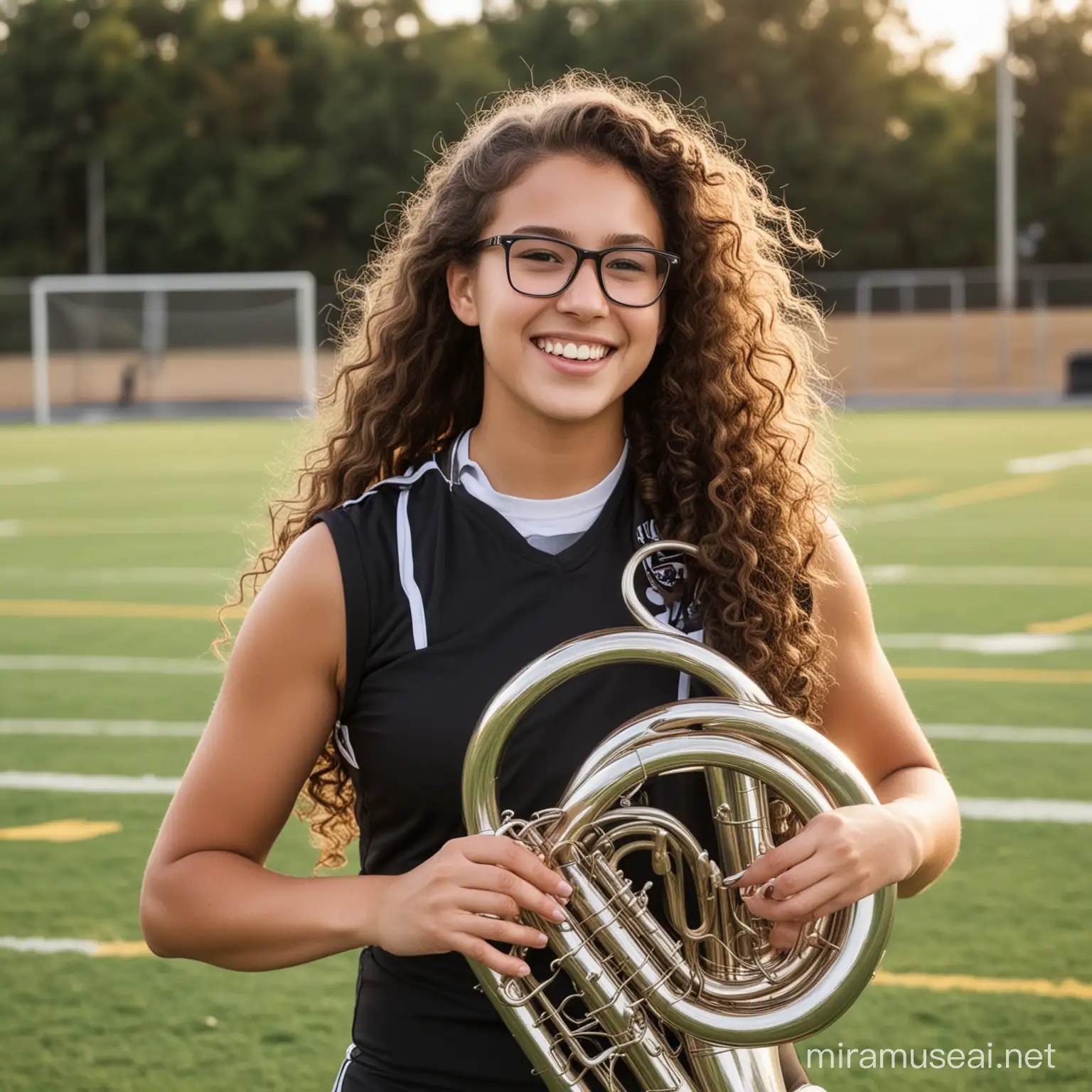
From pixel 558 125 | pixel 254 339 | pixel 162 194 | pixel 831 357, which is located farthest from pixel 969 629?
pixel 162 194

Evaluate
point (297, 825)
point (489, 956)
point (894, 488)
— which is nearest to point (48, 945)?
point (297, 825)

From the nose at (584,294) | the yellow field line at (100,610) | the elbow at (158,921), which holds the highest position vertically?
the nose at (584,294)

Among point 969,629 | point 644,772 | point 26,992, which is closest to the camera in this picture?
point 644,772

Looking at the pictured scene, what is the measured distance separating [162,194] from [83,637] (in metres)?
47.9

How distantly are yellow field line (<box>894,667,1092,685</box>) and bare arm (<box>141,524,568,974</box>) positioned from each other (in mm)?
5348

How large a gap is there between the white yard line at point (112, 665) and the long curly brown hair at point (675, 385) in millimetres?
5240

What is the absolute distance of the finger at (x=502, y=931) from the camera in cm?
178

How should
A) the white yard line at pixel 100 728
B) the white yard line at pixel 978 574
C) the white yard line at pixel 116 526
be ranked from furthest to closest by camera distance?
the white yard line at pixel 116 526 < the white yard line at pixel 978 574 < the white yard line at pixel 100 728

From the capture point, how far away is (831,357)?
41.4m

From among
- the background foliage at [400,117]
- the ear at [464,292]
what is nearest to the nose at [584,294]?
the ear at [464,292]

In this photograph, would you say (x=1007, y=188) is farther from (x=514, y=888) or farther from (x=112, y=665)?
(x=514, y=888)

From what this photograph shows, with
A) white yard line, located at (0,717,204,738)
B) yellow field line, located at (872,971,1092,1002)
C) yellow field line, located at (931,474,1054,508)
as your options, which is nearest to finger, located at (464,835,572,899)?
yellow field line, located at (872,971,1092,1002)

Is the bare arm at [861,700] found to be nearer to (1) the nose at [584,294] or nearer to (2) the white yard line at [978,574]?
(1) the nose at [584,294]

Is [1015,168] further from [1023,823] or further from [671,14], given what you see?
[1023,823]
